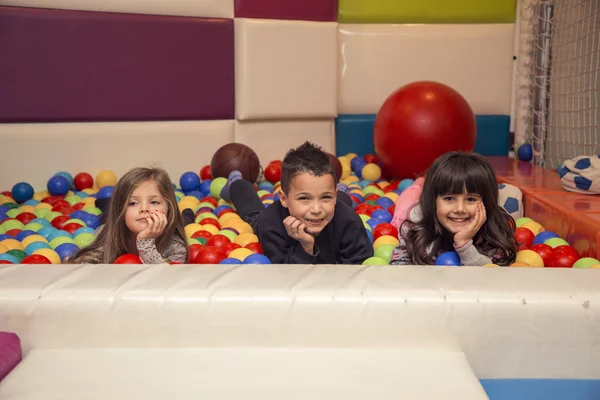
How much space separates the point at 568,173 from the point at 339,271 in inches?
56.5

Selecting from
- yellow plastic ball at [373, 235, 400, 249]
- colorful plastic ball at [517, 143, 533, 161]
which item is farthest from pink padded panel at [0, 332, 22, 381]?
colorful plastic ball at [517, 143, 533, 161]

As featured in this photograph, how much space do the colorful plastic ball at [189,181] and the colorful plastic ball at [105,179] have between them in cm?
31

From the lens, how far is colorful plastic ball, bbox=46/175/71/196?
121 inches

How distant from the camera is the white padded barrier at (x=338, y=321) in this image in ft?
4.30

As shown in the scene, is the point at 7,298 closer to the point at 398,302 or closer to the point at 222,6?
the point at 398,302

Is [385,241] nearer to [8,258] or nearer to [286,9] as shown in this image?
[8,258]

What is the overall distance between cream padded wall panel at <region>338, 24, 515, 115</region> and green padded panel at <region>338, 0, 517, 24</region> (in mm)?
36

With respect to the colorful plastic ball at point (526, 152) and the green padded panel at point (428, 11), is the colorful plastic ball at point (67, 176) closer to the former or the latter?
the green padded panel at point (428, 11)

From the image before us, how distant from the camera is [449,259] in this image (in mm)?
1912

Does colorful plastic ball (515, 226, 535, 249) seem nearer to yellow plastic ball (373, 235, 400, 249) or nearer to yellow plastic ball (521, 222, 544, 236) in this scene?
yellow plastic ball (521, 222, 544, 236)

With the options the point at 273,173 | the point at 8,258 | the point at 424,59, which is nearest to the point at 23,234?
the point at 8,258

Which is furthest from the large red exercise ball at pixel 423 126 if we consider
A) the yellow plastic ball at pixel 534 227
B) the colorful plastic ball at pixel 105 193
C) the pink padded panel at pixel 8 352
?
the pink padded panel at pixel 8 352

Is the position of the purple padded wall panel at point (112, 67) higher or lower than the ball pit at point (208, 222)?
higher

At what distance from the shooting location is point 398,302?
4.33ft
